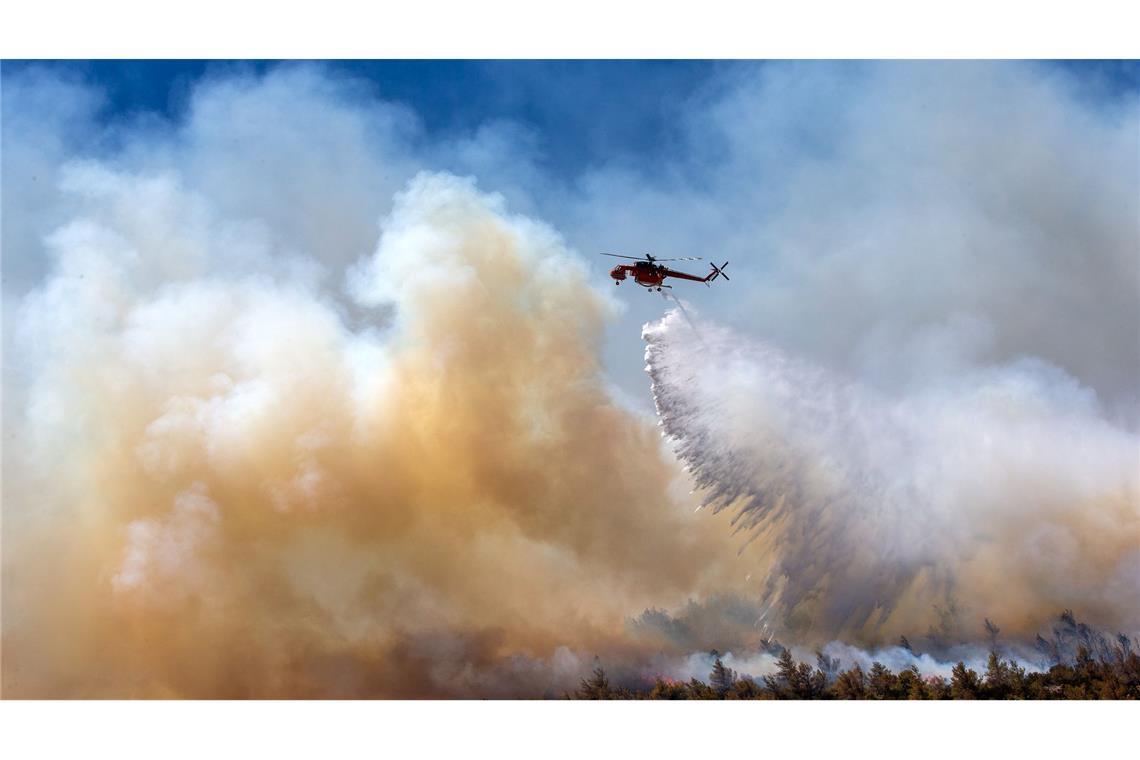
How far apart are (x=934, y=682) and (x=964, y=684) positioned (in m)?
1.41

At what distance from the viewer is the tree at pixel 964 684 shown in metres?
40.1

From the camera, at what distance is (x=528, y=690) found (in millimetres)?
42781

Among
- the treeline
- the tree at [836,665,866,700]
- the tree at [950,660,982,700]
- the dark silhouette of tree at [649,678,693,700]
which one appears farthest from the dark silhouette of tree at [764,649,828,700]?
the tree at [950,660,982,700]

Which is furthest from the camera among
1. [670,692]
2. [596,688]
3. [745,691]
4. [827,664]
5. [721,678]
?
[721,678]

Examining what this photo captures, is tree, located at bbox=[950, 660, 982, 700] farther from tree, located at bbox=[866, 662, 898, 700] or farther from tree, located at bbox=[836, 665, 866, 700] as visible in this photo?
tree, located at bbox=[836, 665, 866, 700]

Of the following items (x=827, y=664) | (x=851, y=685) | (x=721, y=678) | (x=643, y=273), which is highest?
(x=643, y=273)

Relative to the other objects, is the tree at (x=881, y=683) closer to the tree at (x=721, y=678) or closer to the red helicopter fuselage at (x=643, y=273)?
the tree at (x=721, y=678)

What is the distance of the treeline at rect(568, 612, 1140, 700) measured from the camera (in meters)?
40.4

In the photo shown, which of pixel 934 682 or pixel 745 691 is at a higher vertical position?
pixel 934 682

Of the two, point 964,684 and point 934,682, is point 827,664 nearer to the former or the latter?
point 934,682

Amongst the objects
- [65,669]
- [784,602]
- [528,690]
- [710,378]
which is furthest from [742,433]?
[65,669]

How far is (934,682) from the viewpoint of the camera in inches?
1634

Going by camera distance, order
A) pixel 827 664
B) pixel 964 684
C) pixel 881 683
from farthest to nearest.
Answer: pixel 827 664 < pixel 881 683 < pixel 964 684

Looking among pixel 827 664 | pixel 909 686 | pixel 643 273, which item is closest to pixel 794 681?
pixel 827 664
